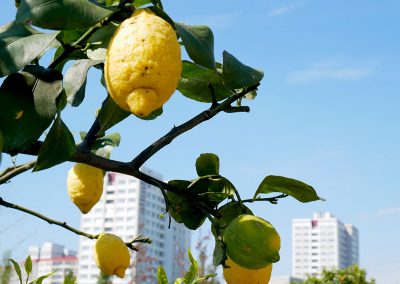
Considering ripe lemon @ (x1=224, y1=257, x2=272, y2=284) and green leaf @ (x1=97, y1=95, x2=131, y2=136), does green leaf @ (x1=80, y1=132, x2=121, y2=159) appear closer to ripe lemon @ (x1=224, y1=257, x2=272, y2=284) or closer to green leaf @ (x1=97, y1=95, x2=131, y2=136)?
green leaf @ (x1=97, y1=95, x2=131, y2=136)

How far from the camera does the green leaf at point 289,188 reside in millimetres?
1031

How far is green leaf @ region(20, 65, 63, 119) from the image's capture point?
2.54 feet

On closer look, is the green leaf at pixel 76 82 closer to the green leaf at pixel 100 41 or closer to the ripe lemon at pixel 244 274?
the green leaf at pixel 100 41

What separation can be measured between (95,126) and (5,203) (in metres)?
0.28

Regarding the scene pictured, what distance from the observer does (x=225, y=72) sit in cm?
85

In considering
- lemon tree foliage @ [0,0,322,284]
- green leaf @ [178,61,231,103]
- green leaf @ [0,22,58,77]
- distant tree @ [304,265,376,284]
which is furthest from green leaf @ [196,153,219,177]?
distant tree @ [304,265,376,284]

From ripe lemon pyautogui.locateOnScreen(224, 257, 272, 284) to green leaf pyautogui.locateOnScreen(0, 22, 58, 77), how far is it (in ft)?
1.43

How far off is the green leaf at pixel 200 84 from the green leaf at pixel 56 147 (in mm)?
257

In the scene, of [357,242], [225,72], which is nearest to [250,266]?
[225,72]

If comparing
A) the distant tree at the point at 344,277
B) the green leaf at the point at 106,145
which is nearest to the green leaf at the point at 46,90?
the green leaf at the point at 106,145

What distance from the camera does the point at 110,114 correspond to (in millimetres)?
1055

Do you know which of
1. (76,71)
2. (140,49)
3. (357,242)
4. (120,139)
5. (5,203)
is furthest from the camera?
(357,242)

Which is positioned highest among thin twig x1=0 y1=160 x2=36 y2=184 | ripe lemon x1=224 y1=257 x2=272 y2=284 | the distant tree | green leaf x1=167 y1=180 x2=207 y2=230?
the distant tree

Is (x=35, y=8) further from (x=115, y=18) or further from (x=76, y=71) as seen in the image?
(x=76, y=71)
